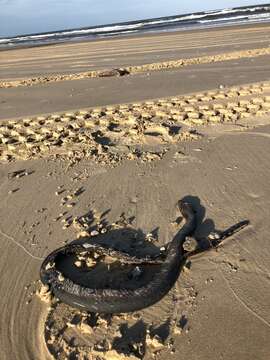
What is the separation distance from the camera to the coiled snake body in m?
3.17

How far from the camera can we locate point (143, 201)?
15.0ft

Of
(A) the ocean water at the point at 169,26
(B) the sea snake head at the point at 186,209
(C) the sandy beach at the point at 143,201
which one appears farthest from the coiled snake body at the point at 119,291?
(A) the ocean water at the point at 169,26

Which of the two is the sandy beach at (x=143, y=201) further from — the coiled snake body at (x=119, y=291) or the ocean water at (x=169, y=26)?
the ocean water at (x=169, y=26)

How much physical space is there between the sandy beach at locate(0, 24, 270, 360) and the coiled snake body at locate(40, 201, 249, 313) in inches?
2.4

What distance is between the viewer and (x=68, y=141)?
6.07 meters

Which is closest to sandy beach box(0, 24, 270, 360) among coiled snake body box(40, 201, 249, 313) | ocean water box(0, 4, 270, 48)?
coiled snake body box(40, 201, 249, 313)

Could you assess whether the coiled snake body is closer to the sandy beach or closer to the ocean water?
the sandy beach

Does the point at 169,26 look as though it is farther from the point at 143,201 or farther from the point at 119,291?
the point at 119,291

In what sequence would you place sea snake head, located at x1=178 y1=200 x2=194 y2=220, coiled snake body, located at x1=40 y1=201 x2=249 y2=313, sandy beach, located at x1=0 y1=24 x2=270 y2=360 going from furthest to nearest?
sea snake head, located at x1=178 y1=200 x2=194 y2=220, coiled snake body, located at x1=40 y1=201 x2=249 y2=313, sandy beach, located at x1=0 y1=24 x2=270 y2=360

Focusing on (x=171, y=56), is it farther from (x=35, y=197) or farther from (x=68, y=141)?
(x=35, y=197)

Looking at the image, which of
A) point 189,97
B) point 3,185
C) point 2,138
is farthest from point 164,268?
point 189,97

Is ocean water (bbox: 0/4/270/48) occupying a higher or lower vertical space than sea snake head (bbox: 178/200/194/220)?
lower

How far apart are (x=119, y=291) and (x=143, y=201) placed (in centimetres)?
147

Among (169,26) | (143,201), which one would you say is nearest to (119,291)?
(143,201)
